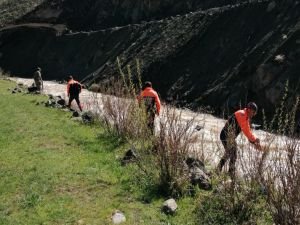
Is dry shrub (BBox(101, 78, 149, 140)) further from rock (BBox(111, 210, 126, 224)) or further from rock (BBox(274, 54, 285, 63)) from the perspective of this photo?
rock (BBox(274, 54, 285, 63))

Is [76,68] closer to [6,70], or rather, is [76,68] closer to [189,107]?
[6,70]

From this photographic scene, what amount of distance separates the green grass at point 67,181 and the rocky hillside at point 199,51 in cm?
850

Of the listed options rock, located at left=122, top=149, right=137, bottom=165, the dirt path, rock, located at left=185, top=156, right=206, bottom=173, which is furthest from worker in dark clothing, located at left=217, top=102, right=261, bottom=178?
rock, located at left=122, top=149, right=137, bottom=165

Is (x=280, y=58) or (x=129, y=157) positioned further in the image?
(x=280, y=58)

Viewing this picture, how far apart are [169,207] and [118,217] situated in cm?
94

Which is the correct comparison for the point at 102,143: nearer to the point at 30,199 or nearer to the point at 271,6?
the point at 30,199

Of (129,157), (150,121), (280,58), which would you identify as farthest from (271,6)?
(129,157)

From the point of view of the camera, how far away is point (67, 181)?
40.2 ft

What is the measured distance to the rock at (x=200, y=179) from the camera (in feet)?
36.4

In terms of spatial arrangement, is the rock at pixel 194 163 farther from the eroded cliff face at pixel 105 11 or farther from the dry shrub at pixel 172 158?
the eroded cliff face at pixel 105 11

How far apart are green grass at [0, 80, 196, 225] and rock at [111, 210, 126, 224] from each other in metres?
0.11

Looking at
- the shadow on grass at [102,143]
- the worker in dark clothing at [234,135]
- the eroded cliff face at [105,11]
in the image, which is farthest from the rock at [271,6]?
the worker in dark clothing at [234,135]

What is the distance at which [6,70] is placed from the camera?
2122 inches

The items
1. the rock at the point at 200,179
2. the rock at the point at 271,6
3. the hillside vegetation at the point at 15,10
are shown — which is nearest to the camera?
the rock at the point at 200,179
